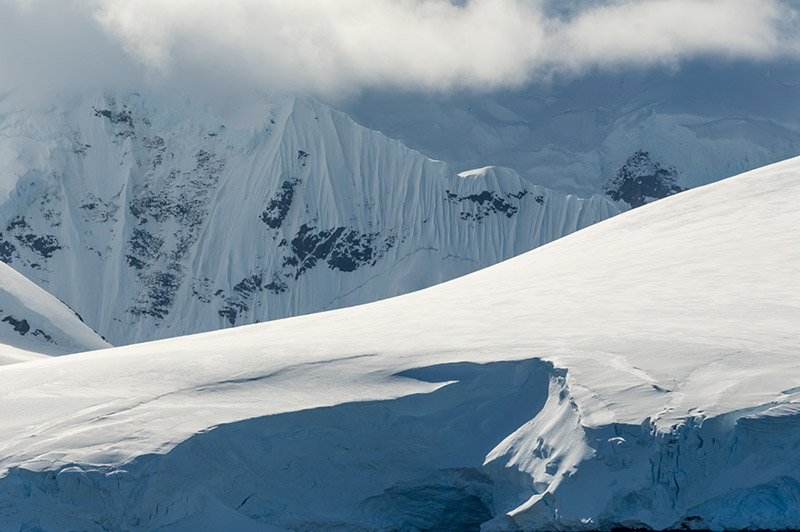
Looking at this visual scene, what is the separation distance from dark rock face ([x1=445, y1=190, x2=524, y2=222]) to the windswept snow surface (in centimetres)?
16815

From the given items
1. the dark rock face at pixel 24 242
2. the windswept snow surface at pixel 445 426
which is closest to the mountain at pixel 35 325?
the windswept snow surface at pixel 445 426

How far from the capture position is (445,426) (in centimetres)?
1867

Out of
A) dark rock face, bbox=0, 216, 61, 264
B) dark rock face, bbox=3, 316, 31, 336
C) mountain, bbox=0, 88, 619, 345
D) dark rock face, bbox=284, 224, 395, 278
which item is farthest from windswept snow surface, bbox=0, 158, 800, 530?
dark rock face, bbox=0, 216, 61, 264

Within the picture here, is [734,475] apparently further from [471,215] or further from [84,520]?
[471,215]

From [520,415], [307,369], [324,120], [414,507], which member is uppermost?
[324,120]

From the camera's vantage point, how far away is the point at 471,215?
19162cm

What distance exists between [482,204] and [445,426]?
577 ft

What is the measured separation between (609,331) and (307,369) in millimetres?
6040

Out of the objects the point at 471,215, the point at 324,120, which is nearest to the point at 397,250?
the point at 471,215

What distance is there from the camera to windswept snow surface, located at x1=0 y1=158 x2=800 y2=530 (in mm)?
16375

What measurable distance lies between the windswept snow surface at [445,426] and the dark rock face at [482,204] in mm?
168148

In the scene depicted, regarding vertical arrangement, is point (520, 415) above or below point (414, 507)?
above

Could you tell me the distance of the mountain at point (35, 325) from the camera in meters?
76.1

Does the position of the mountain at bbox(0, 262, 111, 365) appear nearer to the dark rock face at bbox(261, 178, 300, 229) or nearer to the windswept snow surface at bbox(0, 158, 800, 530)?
the windswept snow surface at bbox(0, 158, 800, 530)
